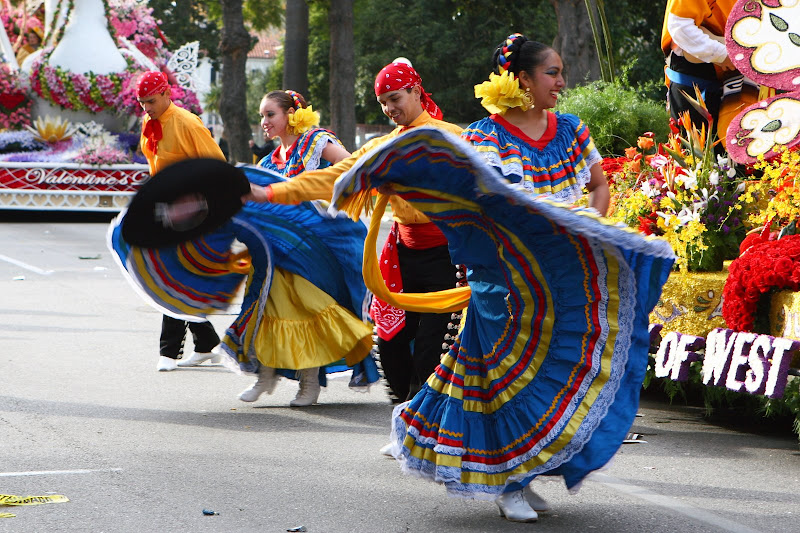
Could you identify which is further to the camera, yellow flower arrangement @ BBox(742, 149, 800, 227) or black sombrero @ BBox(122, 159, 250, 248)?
yellow flower arrangement @ BBox(742, 149, 800, 227)

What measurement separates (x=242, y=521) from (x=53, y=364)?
395 centimetres

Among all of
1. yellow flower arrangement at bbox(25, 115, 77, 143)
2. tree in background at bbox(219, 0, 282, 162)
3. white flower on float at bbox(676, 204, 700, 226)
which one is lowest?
white flower on float at bbox(676, 204, 700, 226)

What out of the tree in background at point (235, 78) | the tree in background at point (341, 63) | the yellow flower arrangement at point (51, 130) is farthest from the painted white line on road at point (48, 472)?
the tree in background at point (235, 78)

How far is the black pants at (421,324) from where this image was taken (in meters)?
5.26

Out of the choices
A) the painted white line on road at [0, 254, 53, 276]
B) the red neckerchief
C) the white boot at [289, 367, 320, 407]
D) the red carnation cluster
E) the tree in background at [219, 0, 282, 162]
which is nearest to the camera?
the red carnation cluster

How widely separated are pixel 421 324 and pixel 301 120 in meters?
1.97

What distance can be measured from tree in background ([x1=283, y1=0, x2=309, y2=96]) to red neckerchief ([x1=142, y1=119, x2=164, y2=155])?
18145mm

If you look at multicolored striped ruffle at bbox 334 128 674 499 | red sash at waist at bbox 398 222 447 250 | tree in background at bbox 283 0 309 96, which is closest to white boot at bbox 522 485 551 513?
multicolored striped ruffle at bbox 334 128 674 499

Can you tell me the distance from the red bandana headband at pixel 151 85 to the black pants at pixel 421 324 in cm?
246

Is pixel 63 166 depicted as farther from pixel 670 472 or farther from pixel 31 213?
pixel 670 472

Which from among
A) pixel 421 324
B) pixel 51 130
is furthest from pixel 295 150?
pixel 51 130

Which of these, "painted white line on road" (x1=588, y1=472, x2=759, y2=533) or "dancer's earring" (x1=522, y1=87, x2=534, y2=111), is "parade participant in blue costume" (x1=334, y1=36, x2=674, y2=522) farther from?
"dancer's earring" (x1=522, y1=87, x2=534, y2=111)

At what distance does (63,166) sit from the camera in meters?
20.7

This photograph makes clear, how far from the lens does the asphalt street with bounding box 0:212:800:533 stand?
14.1ft
